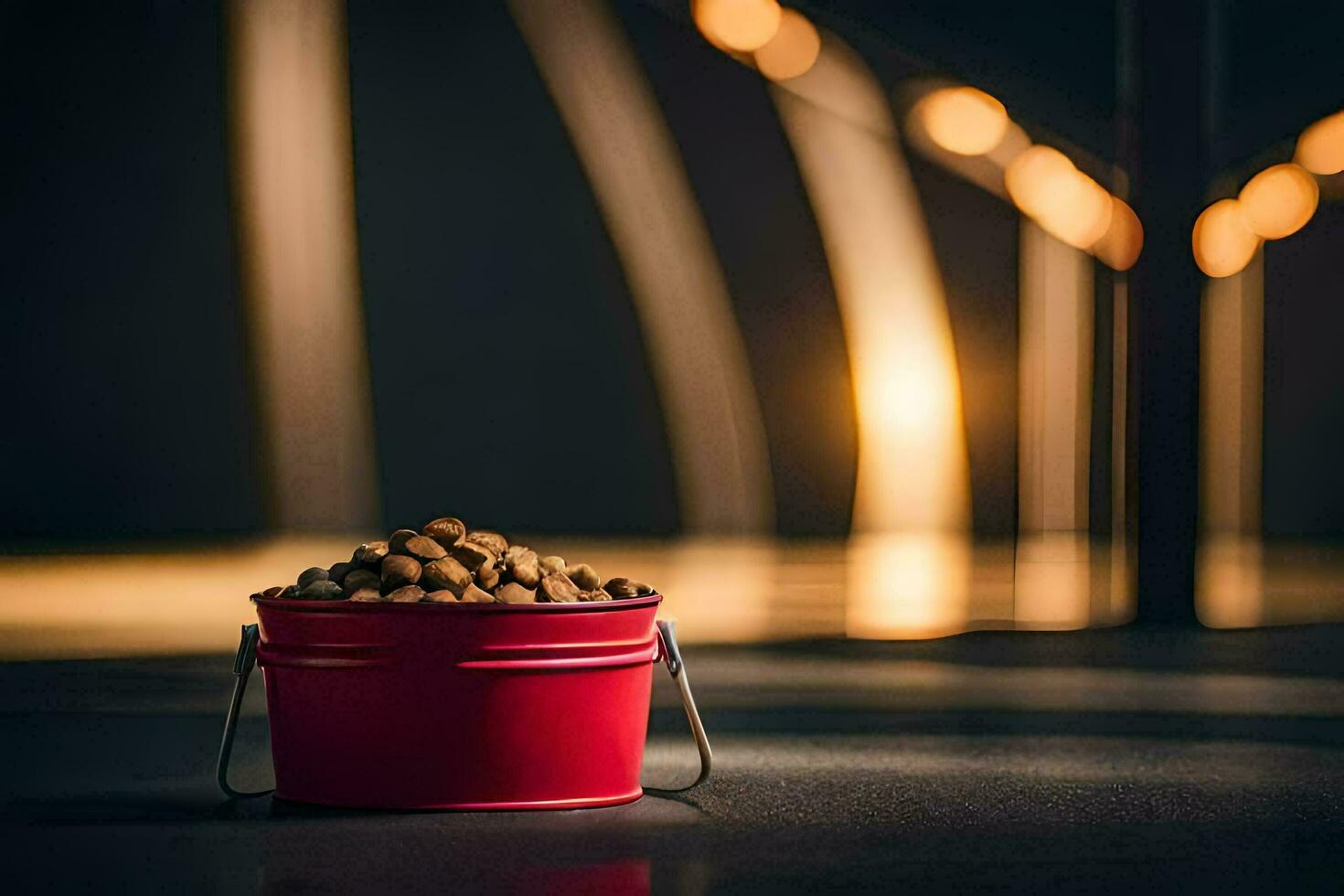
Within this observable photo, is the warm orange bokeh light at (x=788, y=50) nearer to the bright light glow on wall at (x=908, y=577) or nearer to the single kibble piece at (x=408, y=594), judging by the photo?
the bright light glow on wall at (x=908, y=577)

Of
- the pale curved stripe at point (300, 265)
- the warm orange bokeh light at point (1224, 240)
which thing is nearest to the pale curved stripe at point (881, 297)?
the warm orange bokeh light at point (1224, 240)

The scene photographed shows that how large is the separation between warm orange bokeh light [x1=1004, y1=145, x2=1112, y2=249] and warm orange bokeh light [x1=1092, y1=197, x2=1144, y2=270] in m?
0.04

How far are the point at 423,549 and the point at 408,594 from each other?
149mm

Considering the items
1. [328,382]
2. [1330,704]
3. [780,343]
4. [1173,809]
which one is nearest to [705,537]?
[780,343]

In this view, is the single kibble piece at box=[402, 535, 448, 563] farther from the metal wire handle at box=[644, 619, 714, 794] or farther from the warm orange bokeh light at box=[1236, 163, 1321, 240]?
the warm orange bokeh light at box=[1236, 163, 1321, 240]

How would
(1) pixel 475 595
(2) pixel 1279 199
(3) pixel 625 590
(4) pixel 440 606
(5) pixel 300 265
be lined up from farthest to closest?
(2) pixel 1279 199, (5) pixel 300 265, (3) pixel 625 590, (1) pixel 475 595, (4) pixel 440 606

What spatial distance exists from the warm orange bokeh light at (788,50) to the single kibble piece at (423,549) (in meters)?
5.18

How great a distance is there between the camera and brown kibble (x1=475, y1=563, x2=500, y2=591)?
3.41 m

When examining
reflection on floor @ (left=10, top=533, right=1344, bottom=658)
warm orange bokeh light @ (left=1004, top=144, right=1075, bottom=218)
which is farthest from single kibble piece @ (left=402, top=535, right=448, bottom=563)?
warm orange bokeh light @ (left=1004, top=144, right=1075, bottom=218)

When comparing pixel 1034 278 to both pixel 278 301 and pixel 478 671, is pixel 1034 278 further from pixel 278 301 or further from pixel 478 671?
pixel 478 671

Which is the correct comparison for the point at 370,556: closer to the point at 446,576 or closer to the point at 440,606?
the point at 446,576

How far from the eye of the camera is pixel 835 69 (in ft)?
27.1

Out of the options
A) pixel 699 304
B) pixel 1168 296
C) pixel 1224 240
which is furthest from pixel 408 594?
pixel 1224 240

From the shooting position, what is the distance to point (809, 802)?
3.42 meters
